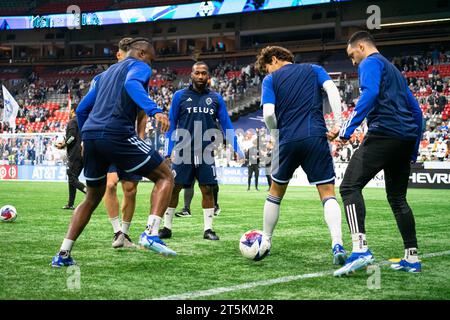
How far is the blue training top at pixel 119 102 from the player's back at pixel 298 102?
140cm

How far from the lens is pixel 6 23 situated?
53.0m

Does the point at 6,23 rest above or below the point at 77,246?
above

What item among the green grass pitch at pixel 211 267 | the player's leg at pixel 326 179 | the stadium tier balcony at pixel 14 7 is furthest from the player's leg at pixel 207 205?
the stadium tier balcony at pixel 14 7

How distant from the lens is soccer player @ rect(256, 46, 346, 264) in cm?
607

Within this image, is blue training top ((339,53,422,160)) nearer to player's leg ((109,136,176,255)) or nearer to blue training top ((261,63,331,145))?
blue training top ((261,63,331,145))

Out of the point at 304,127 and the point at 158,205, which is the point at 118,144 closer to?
the point at 158,205

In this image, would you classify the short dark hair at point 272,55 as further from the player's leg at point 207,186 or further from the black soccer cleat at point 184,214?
the black soccer cleat at point 184,214

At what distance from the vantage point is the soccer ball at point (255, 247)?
6277mm

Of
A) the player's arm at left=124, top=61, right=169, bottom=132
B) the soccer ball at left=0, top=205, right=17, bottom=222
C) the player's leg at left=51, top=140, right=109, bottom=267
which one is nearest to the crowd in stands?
the soccer ball at left=0, top=205, right=17, bottom=222

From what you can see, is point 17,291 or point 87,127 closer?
point 17,291

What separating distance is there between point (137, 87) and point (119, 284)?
1.87m

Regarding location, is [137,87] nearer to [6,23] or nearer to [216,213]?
[216,213]

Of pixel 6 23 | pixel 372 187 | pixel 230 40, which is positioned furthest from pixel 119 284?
pixel 6 23

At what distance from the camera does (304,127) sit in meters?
6.10
